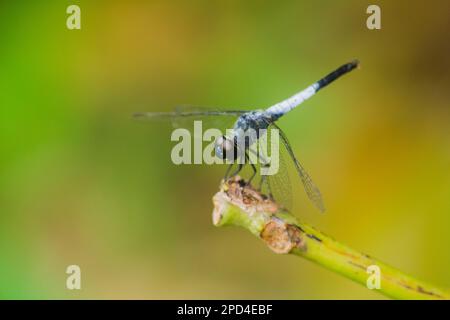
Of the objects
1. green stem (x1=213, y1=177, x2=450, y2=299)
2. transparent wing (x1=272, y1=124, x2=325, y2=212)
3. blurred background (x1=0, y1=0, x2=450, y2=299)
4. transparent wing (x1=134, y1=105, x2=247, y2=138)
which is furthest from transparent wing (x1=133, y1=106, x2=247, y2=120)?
green stem (x1=213, y1=177, x2=450, y2=299)

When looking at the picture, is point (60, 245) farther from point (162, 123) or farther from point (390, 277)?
point (390, 277)

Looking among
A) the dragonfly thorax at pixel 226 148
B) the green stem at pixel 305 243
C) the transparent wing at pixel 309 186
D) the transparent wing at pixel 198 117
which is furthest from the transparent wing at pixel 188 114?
the green stem at pixel 305 243

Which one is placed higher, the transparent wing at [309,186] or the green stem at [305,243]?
the transparent wing at [309,186]

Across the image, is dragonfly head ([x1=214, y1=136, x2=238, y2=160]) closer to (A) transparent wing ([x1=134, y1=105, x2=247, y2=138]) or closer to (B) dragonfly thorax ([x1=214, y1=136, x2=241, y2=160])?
(B) dragonfly thorax ([x1=214, y1=136, x2=241, y2=160])

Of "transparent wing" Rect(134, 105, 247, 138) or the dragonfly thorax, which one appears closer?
the dragonfly thorax

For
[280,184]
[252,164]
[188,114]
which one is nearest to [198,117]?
[188,114]

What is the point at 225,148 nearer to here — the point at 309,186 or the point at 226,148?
the point at 226,148

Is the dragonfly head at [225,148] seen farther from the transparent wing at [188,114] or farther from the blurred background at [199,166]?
the blurred background at [199,166]
